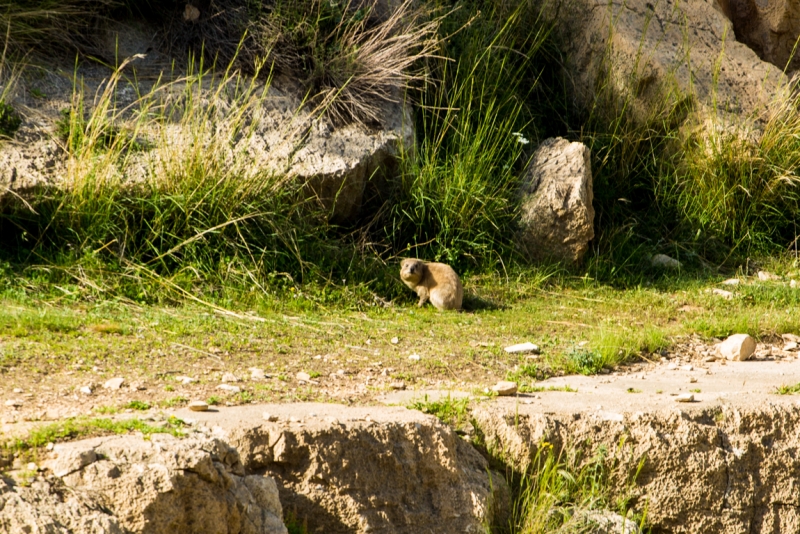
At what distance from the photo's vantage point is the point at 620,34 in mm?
10516

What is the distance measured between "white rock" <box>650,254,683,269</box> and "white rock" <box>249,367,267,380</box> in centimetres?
525

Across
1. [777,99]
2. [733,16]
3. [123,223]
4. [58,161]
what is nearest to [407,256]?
[123,223]

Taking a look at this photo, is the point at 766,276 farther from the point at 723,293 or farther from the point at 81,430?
the point at 81,430

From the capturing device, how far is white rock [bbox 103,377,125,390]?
4.82 metres

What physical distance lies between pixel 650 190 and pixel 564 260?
190 cm

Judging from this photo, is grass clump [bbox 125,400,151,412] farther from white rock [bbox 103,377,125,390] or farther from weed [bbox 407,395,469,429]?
weed [bbox 407,395,469,429]

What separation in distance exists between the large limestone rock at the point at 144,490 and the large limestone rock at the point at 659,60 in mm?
7738

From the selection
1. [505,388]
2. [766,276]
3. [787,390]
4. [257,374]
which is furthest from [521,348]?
[766,276]

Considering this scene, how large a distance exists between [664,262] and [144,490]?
7069 millimetres

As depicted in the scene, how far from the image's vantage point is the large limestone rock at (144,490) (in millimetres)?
3354

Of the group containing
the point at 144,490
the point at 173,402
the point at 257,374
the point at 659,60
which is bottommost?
the point at 257,374

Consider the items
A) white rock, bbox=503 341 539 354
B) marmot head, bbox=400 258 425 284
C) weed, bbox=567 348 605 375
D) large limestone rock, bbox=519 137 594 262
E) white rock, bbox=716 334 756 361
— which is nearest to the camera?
weed, bbox=567 348 605 375

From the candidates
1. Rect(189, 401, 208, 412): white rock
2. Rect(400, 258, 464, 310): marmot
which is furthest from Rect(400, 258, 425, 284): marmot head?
Rect(189, 401, 208, 412): white rock

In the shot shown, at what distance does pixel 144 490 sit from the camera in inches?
138
